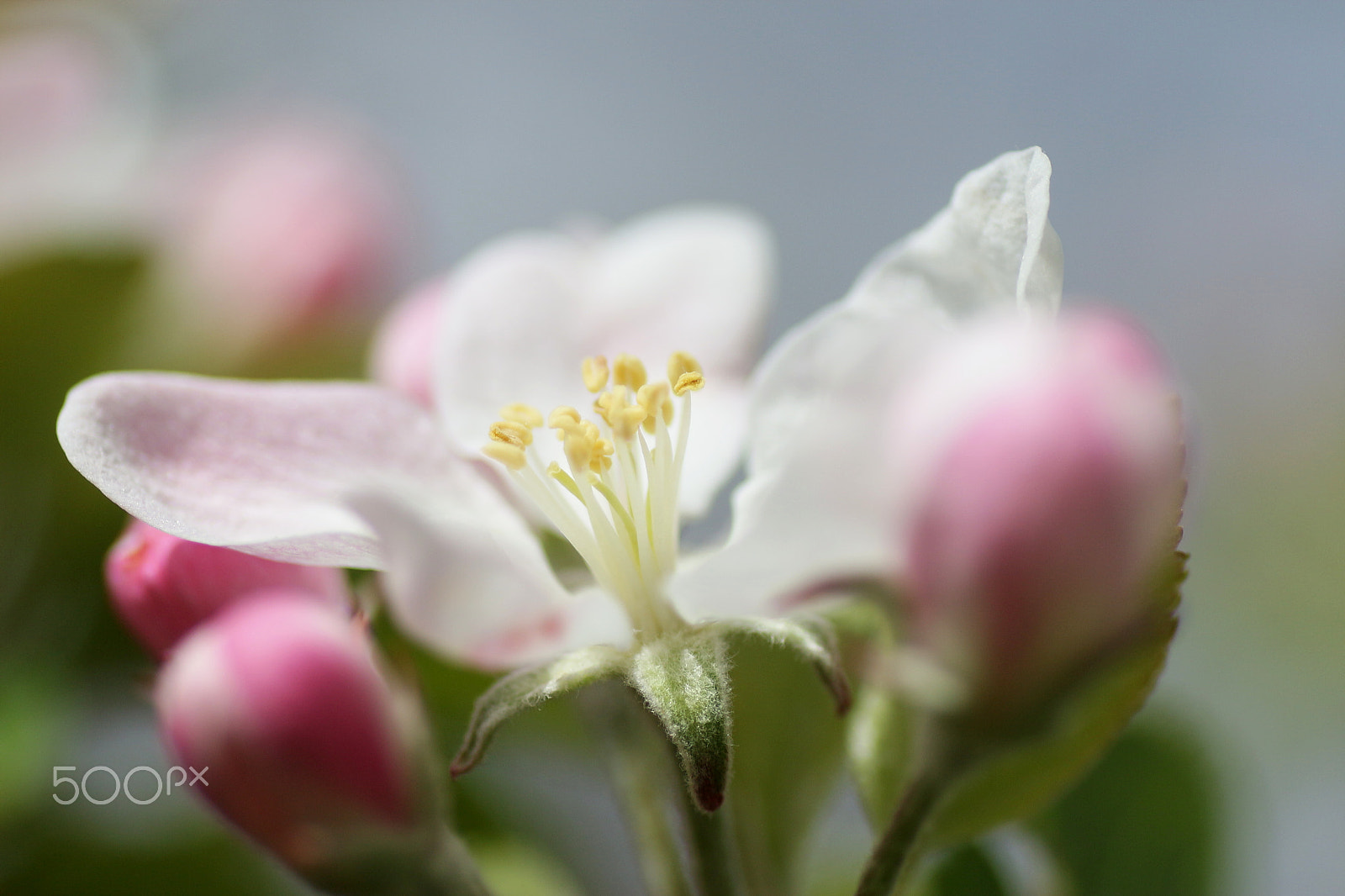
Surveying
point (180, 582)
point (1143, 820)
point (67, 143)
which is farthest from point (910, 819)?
point (67, 143)

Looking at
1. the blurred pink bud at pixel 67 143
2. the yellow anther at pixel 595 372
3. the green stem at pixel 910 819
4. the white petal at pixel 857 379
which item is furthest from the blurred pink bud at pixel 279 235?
the green stem at pixel 910 819

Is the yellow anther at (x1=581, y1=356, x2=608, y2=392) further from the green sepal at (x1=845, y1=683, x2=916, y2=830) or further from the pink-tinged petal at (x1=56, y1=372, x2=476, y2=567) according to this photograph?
the green sepal at (x1=845, y1=683, x2=916, y2=830)

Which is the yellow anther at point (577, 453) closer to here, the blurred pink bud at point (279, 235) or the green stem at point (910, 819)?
the green stem at point (910, 819)

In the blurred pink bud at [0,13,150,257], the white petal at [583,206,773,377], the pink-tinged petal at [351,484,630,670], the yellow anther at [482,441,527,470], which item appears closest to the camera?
the pink-tinged petal at [351,484,630,670]

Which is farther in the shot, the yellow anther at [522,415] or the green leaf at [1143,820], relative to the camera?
the green leaf at [1143,820]

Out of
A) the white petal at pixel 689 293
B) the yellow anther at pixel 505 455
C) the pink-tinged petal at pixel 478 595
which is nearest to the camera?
the pink-tinged petal at pixel 478 595

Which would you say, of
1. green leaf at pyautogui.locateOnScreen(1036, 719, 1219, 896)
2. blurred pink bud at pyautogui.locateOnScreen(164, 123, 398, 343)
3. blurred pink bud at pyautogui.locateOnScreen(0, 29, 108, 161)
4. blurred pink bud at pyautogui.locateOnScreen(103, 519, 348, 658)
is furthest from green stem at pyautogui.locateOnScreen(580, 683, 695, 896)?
blurred pink bud at pyautogui.locateOnScreen(0, 29, 108, 161)

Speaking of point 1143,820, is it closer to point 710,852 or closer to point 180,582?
point 710,852
